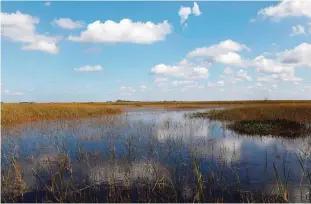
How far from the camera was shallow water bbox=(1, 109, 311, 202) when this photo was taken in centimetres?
870

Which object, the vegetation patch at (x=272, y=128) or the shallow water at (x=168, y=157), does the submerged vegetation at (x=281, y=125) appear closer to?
the vegetation patch at (x=272, y=128)

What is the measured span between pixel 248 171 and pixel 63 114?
993 inches

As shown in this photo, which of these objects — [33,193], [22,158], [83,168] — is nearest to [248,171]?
[83,168]

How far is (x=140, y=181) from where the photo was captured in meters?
8.45

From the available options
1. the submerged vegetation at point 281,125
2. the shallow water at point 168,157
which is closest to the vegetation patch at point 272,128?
the submerged vegetation at point 281,125

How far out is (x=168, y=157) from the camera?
11.4 metres

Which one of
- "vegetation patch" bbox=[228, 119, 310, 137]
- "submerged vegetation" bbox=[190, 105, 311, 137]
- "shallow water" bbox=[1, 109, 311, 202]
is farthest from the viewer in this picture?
"submerged vegetation" bbox=[190, 105, 311, 137]

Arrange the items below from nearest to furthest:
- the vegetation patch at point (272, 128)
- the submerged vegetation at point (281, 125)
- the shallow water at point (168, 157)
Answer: the shallow water at point (168, 157), the vegetation patch at point (272, 128), the submerged vegetation at point (281, 125)

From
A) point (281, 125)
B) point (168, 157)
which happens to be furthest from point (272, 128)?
point (168, 157)

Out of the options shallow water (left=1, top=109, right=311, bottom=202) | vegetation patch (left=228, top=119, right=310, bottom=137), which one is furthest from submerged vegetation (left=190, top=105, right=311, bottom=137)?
shallow water (left=1, top=109, right=311, bottom=202)

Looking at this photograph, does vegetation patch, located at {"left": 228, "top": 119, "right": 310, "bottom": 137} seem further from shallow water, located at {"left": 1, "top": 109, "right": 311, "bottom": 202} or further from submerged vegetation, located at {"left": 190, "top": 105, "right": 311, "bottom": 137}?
shallow water, located at {"left": 1, "top": 109, "right": 311, "bottom": 202}

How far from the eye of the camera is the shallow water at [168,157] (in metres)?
8.70

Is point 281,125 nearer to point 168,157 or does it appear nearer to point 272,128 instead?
point 272,128

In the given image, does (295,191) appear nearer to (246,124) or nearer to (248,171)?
(248,171)
